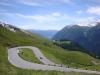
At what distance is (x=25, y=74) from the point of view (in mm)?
31625

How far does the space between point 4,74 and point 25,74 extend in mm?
4305

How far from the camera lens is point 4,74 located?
113ft

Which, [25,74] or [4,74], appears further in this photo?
[4,74]
